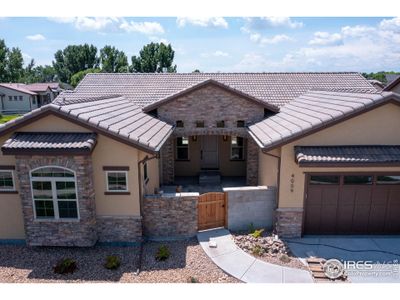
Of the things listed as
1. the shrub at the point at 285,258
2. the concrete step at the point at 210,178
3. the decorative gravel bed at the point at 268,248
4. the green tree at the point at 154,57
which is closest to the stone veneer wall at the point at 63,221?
the decorative gravel bed at the point at 268,248

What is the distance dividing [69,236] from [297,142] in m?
8.60

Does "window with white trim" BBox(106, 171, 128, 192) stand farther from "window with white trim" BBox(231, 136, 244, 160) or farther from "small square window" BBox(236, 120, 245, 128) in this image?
"window with white trim" BBox(231, 136, 244, 160)

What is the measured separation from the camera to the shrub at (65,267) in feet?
31.4

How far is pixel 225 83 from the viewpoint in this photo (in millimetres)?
18453

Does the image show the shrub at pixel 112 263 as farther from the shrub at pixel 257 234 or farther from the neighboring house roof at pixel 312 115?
the neighboring house roof at pixel 312 115

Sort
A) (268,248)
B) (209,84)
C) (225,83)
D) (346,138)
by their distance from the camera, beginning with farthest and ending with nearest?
(225,83) < (209,84) < (346,138) < (268,248)

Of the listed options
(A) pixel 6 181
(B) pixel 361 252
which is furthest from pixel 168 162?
(B) pixel 361 252

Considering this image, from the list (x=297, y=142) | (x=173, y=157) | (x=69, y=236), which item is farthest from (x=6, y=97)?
(x=297, y=142)

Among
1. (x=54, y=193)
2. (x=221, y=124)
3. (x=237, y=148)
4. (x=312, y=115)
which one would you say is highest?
(x=312, y=115)

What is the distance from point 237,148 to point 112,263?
32.7ft

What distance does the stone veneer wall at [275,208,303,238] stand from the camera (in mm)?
11500

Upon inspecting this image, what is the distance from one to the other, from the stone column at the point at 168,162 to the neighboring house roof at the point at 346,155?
710cm

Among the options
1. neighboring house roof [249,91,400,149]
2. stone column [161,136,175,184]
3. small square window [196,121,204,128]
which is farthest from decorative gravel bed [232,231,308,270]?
small square window [196,121,204,128]

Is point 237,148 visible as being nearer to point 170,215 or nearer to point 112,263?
point 170,215
